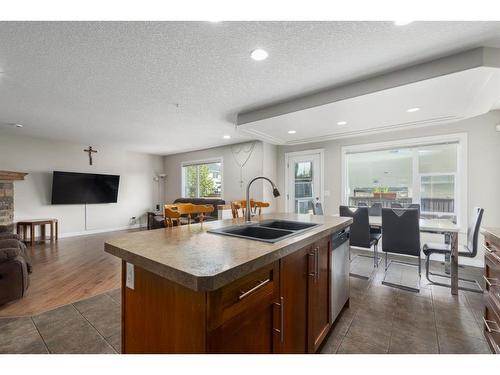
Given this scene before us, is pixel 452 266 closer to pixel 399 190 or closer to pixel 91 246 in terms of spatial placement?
pixel 399 190

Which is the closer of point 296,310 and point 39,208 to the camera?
point 296,310

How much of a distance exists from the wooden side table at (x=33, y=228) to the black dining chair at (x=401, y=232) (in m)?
6.63

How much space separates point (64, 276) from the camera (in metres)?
3.22

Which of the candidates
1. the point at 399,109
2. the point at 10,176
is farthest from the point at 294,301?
the point at 10,176

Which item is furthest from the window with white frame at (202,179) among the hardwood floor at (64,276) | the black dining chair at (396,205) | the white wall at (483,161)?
the white wall at (483,161)

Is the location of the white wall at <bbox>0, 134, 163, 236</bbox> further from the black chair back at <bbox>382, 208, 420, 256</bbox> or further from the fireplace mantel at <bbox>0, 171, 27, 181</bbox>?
the black chair back at <bbox>382, 208, 420, 256</bbox>

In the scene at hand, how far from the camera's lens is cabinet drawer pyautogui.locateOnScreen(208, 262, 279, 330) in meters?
0.83

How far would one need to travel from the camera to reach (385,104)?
2838mm

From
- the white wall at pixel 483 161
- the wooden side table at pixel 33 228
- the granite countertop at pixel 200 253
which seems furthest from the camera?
the wooden side table at pixel 33 228

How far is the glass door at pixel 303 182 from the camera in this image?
5.34 m

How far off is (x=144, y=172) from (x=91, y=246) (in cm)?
326

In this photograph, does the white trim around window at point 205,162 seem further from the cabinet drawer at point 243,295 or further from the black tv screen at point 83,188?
the cabinet drawer at point 243,295
